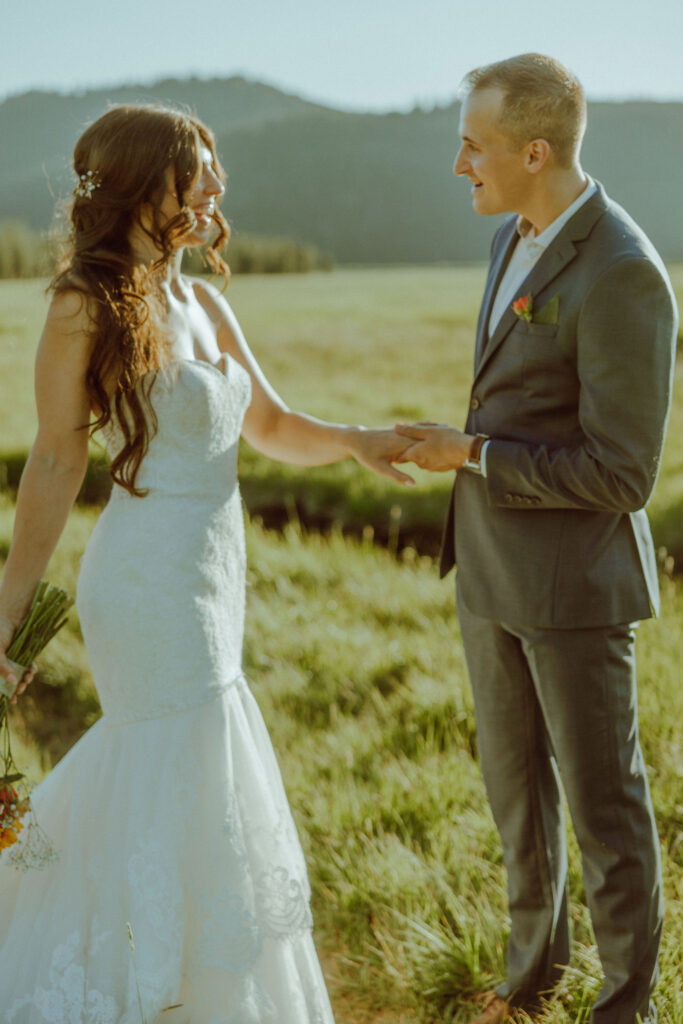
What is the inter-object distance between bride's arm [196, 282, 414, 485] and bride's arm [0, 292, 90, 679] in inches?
26.9

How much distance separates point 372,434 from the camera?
9.76ft

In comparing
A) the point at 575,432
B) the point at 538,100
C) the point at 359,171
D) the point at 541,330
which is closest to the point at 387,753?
the point at 575,432

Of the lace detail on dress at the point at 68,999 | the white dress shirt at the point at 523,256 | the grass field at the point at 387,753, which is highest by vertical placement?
the white dress shirt at the point at 523,256

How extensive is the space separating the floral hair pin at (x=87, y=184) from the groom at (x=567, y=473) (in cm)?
97

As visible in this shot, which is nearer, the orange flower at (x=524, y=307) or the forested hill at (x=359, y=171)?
the orange flower at (x=524, y=307)

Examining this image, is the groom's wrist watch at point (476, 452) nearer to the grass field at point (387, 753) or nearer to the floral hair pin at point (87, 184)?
the floral hair pin at point (87, 184)

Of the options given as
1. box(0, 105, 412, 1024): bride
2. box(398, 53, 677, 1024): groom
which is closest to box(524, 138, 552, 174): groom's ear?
box(398, 53, 677, 1024): groom

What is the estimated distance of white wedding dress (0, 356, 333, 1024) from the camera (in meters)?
2.33

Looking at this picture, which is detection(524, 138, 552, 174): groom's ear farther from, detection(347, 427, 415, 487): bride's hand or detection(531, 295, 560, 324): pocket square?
detection(347, 427, 415, 487): bride's hand

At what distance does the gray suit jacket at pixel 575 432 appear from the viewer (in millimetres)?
2029

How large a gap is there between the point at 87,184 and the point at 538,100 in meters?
1.18

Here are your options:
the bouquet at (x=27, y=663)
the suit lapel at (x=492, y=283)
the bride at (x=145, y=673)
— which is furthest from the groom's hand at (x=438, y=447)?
the bouquet at (x=27, y=663)

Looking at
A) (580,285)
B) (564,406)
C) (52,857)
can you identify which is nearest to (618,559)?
(564,406)

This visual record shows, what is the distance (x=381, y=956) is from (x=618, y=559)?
1.63 m
